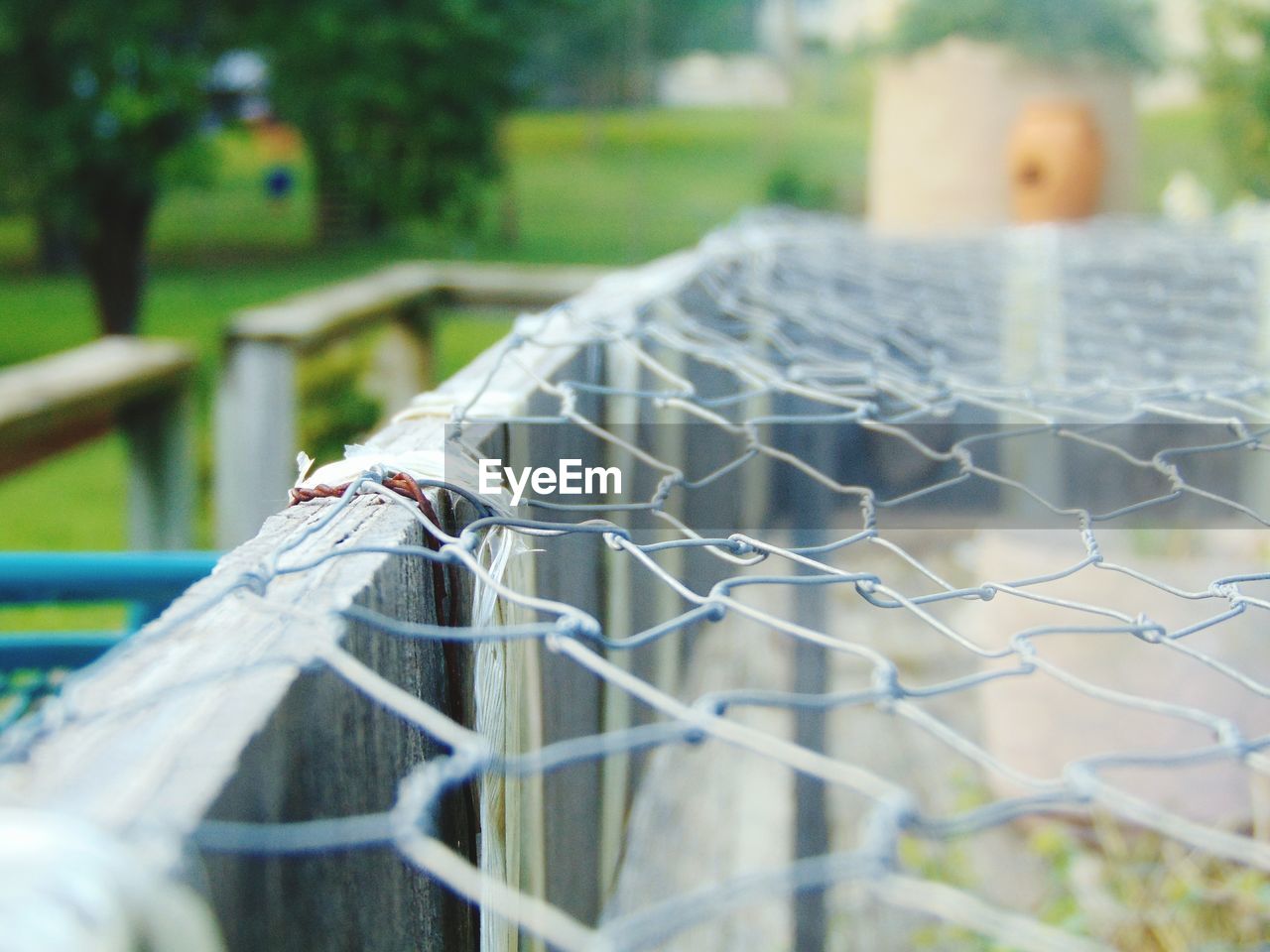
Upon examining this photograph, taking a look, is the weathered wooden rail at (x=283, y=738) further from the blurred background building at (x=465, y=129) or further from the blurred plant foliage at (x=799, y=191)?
the blurred plant foliage at (x=799, y=191)

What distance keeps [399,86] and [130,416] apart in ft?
16.5

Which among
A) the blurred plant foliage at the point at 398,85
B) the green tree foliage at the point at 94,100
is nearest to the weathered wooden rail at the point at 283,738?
the blurred plant foliage at the point at 398,85

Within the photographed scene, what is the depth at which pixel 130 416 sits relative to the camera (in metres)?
2.00

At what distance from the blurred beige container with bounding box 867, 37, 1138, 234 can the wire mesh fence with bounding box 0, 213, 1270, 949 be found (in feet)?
3.68

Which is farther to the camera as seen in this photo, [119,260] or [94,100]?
[119,260]

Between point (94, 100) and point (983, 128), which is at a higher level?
point (94, 100)

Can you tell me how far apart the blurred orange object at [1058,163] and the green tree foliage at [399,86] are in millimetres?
3449

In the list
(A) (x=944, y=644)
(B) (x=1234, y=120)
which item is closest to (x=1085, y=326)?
(A) (x=944, y=644)

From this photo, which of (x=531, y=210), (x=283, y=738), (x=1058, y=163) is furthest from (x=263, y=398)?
(x=531, y=210)

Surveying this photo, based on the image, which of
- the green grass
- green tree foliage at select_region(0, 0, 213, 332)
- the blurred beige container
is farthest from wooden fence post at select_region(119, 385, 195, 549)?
the green grass

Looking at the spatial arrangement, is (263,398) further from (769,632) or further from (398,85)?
(398,85)

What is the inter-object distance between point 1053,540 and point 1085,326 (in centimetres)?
93

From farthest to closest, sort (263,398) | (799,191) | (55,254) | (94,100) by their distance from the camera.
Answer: (799,191) → (55,254) → (94,100) → (263,398)

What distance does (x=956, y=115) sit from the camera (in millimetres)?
4305
